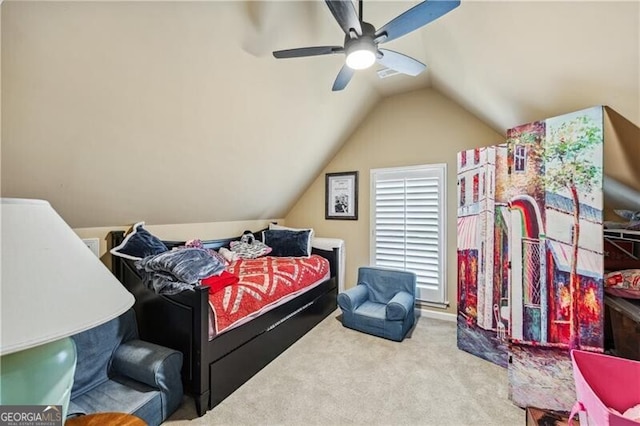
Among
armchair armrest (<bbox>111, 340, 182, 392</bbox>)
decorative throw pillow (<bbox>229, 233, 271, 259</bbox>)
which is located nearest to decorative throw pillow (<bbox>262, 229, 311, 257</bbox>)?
decorative throw pillow (<bbox>229, 233, 271, 259</bbox>)

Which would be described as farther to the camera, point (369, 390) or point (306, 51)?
point (369, 390)

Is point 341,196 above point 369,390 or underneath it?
above

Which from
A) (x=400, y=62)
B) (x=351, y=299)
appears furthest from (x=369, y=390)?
(x=400, y=62)

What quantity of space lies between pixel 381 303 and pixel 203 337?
2071 mm

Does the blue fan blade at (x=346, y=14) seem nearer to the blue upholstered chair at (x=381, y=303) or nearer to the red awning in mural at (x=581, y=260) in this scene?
the red awning in mural at (x=581, y=260)

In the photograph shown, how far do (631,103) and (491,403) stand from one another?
201 cm

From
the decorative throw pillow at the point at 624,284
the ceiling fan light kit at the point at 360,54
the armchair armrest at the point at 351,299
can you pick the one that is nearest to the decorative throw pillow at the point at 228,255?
the armchair armrest at the point at 351,299

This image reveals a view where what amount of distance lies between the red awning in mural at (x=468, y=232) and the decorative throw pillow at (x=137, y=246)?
9.22 ft

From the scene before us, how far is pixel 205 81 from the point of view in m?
2.00

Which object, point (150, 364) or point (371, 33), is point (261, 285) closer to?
point (150, 364)

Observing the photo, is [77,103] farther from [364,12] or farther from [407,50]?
[407,50]

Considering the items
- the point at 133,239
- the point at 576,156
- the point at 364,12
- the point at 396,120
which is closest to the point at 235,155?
the point at 133,239

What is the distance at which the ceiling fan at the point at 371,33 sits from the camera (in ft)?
4.31

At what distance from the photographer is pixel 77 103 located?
161cm
